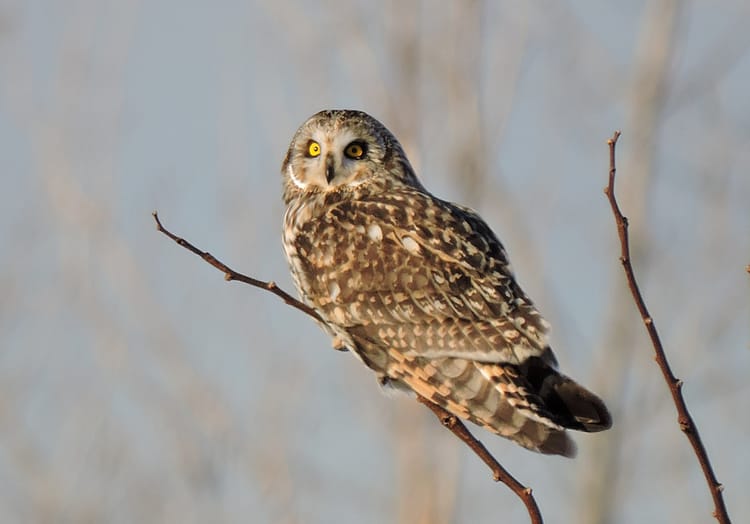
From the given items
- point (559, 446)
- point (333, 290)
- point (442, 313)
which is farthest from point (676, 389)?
point (333, 290)

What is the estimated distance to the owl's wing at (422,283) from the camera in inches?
173

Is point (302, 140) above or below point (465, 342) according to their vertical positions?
above

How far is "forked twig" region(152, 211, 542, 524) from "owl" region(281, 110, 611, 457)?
0.95 ft

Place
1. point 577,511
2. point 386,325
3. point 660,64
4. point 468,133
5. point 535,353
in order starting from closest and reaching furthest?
1. point 535,353
2. point 386,325
3. point 468,133
4. point 660,64
5. point 577,511

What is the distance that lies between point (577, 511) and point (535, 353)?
925cm

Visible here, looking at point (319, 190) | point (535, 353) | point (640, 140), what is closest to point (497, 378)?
point (535, 353)

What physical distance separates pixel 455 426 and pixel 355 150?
2099 millimetres

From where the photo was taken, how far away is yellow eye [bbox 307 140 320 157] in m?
5.52

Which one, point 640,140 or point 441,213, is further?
point 640,140

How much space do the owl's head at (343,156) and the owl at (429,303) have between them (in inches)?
0.4

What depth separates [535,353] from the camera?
427 cm

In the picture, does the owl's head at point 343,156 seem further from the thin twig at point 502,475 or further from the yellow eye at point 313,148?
the thin twig at point 502,475

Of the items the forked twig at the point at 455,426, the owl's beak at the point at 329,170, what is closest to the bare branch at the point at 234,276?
the forked twig at the point at 455,426

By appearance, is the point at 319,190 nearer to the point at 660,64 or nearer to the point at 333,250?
the point at 333,250
